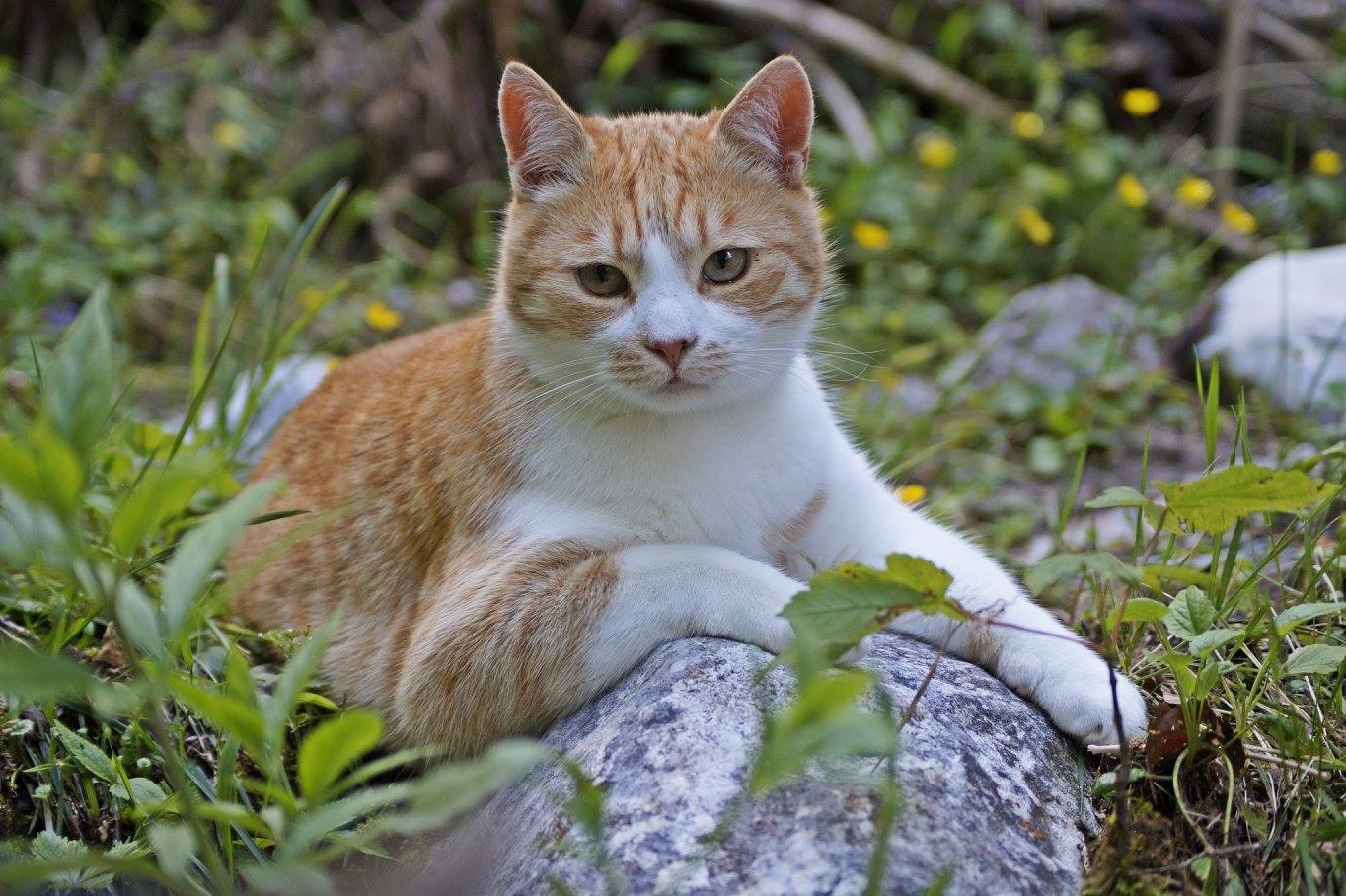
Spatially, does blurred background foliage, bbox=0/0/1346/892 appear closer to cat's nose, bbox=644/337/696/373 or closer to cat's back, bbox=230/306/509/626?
cat's back, bbox=230/306/509/626

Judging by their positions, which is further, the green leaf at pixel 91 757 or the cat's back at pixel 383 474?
the cat's back at pixel 383 474

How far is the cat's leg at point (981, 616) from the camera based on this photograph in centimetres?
224

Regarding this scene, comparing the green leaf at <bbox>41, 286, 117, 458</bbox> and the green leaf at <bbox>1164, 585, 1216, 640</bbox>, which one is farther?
the green leaf at <bbox>1164, 585, 1216, 640</bbox>

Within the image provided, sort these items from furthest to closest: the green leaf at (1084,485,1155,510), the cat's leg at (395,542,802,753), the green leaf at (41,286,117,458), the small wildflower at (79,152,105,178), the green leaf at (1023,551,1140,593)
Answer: the small wildflower at (79,152,105,178), the cat's leg at (395,542,802,753), the green leaf at (1084,485,1155,510), the green leaf at (1023,551,1140,593), the green leaf at (41,286,117,458)

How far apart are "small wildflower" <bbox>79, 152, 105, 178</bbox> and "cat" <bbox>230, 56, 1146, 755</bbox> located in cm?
371

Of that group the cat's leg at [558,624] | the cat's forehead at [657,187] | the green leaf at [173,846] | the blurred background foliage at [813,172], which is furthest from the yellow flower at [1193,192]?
the green leaf at [173,846]

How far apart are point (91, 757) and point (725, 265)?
1581 mm

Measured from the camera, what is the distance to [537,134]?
268 cm

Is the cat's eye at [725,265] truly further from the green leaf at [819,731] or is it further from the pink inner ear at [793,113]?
the green leaf at [819,731]

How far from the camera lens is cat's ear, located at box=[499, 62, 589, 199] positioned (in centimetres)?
264

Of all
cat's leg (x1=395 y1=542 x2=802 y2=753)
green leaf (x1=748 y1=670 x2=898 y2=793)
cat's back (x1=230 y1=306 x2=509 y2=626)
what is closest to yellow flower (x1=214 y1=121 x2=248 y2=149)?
cat's back (x1=230 y1=306 x2=509 y2=626)

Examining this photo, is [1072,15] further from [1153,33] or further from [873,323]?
[873,323]

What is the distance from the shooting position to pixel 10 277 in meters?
4.91

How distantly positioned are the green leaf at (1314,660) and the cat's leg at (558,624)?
3.00ft
